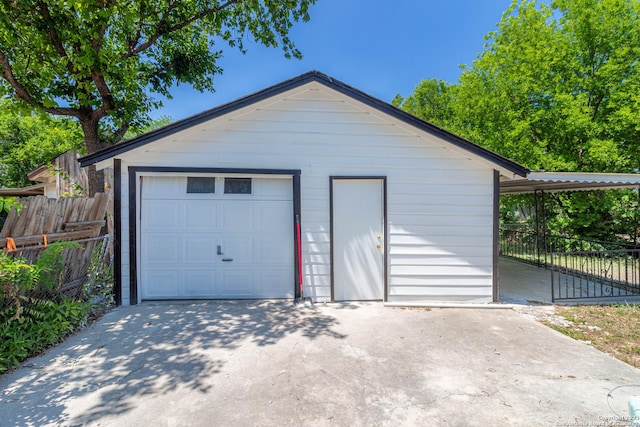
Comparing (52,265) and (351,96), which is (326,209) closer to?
(351,96)

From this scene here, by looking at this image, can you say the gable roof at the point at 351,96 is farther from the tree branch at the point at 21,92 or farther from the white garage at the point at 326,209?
the tree branch at the point at 21,92

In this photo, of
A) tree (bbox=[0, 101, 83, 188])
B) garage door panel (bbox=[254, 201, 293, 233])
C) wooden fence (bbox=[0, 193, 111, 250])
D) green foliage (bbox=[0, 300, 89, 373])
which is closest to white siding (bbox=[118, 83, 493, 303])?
garage door panel (bbox=[254, 201, 293, 233])

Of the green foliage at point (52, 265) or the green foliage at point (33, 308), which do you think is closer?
the green foliage at point (33, 308)

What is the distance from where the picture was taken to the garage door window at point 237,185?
520 centimetres

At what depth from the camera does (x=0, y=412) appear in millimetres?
2301

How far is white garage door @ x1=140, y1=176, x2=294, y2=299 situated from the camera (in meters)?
5.07

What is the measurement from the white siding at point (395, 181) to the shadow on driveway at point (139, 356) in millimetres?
1306

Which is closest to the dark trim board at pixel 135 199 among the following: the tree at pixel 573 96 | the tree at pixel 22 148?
the tree at pixel 573 96

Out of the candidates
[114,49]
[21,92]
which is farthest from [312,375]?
[114,49]

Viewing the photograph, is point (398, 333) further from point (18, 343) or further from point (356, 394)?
point (18, 343)

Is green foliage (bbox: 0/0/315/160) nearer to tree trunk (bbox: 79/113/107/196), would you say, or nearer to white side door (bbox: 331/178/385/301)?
tree trunk (bbox: 79/113/107/196)

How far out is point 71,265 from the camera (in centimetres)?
411

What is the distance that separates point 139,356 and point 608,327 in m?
6.59

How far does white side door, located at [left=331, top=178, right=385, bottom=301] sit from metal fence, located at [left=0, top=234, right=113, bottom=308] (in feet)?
13.2
